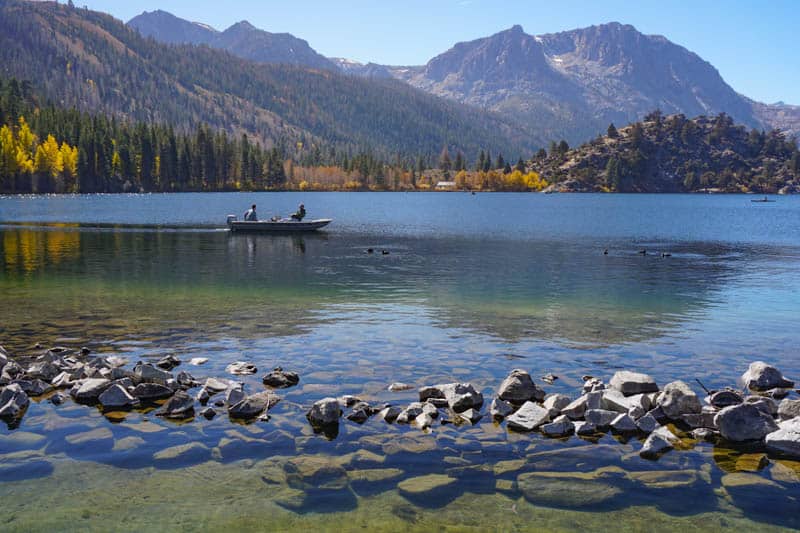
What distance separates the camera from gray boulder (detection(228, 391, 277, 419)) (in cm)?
1514

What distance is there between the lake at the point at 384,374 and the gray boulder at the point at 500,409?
73cm

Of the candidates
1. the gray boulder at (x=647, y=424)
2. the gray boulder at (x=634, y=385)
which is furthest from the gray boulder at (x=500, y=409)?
the gray boulder at (x=634, y=385)

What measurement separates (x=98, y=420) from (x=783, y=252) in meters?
68.2

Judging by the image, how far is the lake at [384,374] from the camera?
36.1ft

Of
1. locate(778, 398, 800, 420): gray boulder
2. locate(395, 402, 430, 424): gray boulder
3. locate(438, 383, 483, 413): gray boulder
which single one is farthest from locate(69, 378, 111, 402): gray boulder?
locate(778, 398, 800, 420): gray boulder

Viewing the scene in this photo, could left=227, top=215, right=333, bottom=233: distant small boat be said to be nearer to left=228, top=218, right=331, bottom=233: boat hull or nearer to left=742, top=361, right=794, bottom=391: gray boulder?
left=228, top=218, right=331, bottom=233: boat hull

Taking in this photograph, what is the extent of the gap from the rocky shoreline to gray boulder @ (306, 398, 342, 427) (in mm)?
24

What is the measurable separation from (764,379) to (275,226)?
62092 millimetres

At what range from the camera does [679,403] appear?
50.2 feet

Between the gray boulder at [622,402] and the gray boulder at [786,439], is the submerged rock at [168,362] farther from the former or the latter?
the gray boulder at [786,439]

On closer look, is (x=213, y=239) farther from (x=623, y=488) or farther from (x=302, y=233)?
(x=623, y=488)

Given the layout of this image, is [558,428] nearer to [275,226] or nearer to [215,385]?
[215,385]

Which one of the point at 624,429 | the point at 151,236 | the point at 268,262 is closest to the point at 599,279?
the point at 268,262

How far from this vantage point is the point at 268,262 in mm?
50844
